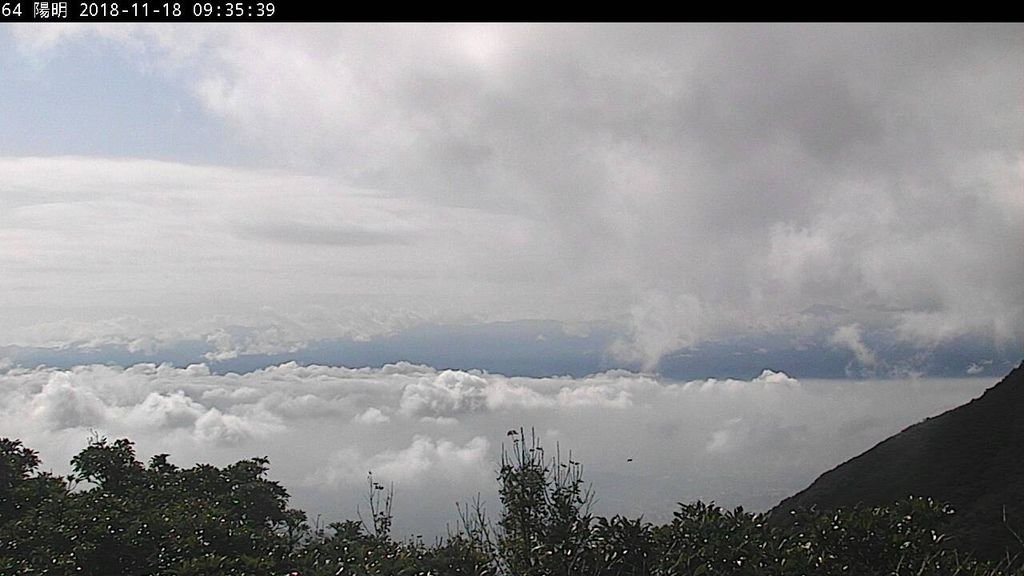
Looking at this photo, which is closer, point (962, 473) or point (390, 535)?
point (390, 535)

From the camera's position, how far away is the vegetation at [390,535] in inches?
154

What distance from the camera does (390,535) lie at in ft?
16.1

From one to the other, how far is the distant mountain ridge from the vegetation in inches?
17.4

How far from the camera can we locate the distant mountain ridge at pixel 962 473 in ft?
16.0

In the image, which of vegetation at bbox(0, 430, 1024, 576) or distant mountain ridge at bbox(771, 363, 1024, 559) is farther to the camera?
distant mountain ridge at bbox(771, 363, 1024, 559)

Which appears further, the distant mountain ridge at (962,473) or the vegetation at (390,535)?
the distant mountain ridge at (962,473)

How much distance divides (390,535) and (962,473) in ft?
11.0

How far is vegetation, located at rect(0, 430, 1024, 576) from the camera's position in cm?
392

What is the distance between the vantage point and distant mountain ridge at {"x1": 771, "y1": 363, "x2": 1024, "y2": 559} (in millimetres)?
4887

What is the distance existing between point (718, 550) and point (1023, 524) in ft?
6.41

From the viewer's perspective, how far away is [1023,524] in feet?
15.7

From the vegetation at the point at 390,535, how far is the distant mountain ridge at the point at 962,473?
0.44 m
